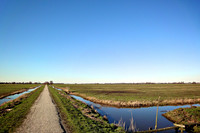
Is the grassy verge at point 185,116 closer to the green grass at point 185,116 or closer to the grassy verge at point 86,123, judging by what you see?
Answer: the green grass at point 185,116

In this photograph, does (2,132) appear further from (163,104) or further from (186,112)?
(163,104)

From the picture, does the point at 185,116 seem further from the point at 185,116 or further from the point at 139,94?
the point at 139,94

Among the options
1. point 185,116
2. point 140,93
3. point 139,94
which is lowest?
point 140,93

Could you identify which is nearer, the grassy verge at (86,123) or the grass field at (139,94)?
the grassy verge at (86,123)

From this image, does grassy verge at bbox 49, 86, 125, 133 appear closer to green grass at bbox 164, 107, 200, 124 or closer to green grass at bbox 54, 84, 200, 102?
green grass at bbox 164, 107, 200, 124

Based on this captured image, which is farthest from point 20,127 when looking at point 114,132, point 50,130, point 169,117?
point 169,117

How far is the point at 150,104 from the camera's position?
26031mm

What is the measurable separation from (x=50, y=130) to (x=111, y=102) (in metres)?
19.3

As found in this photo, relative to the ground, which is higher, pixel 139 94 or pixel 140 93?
pixel 139 94

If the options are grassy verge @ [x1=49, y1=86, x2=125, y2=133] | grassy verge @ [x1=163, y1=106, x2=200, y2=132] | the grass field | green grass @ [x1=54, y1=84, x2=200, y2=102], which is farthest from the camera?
green grass @ [x1=54, y1=84, x2=200, y2=102]

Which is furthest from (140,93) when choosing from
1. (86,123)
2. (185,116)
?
(86,123)

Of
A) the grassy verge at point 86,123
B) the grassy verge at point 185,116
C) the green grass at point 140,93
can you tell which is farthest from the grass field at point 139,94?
the grassy verge at point 86,123

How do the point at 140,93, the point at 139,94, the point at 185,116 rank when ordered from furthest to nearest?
the point at 140,93 → the point at 139,94 → the point at 185,116

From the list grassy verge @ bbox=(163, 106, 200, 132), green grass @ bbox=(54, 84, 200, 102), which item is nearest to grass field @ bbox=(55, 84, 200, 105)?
green grass @ bbox=(54, 84, 200, 102)
